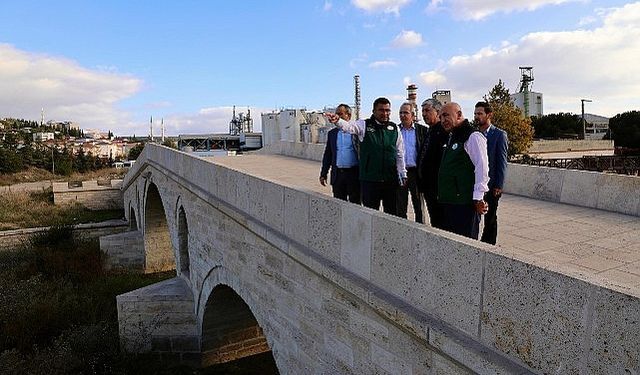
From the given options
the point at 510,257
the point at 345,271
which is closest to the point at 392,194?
the point at 345,271

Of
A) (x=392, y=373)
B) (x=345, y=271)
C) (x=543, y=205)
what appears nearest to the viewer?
(x=392, y=373)

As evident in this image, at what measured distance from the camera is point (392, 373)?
315 cm

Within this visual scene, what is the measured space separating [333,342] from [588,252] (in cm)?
204

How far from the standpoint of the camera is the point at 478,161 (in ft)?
11.0

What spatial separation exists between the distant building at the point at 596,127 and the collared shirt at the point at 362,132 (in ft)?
A: 137

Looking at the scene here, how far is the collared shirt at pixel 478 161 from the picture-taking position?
3326 millimetres

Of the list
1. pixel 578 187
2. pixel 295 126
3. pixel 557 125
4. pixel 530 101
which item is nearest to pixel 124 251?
pixel 295 126

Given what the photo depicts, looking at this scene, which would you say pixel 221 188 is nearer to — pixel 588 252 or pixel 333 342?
pixel 333 342

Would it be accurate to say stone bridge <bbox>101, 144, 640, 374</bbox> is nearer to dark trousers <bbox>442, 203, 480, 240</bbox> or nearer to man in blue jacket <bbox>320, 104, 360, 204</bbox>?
dark trousers <bbox>442, 203, 480, 240</bbox>

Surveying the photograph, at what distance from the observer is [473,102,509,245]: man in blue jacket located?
168 inches

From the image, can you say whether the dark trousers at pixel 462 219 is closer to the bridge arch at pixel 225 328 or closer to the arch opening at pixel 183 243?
the bridge arch at pixel 225 328

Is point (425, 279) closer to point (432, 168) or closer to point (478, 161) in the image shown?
point (478, 161)

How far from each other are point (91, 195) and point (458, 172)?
30.7 metres

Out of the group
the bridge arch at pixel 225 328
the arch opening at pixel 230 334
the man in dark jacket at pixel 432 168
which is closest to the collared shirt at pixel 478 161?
the man in dark jacket at pixel 432 168
